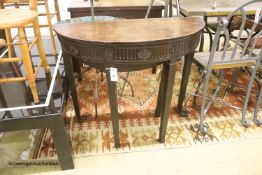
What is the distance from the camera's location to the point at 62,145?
54.4 inches

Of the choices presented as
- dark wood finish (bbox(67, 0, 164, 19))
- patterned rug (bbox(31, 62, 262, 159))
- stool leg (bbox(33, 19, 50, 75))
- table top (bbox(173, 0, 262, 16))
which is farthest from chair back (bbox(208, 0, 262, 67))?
stool leg (bbox(33, 19, 50, 75))

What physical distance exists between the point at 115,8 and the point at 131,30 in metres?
1.11

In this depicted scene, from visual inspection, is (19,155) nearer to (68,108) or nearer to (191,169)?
(68,108)

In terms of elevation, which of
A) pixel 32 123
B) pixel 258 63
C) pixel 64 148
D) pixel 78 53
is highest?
pixel 78 53

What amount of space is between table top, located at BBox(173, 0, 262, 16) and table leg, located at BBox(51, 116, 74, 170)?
1404mm

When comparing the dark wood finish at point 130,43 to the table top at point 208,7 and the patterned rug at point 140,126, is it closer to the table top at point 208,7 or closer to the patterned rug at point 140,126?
the patterned rug at point 140,126

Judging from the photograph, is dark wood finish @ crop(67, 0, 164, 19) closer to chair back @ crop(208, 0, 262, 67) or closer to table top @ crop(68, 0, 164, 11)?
table top @ crop(68, 0, 164, 11)

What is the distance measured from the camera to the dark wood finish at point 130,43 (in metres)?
1.18

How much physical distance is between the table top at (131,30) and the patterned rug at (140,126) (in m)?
0.83

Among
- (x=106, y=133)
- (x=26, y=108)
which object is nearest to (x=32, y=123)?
(x=26, y=108)

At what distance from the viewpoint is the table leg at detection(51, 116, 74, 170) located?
1.33 meters

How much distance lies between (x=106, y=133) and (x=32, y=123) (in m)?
0.63

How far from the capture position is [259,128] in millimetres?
1838

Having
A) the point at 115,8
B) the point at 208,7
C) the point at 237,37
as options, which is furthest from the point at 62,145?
the point at 208,7
